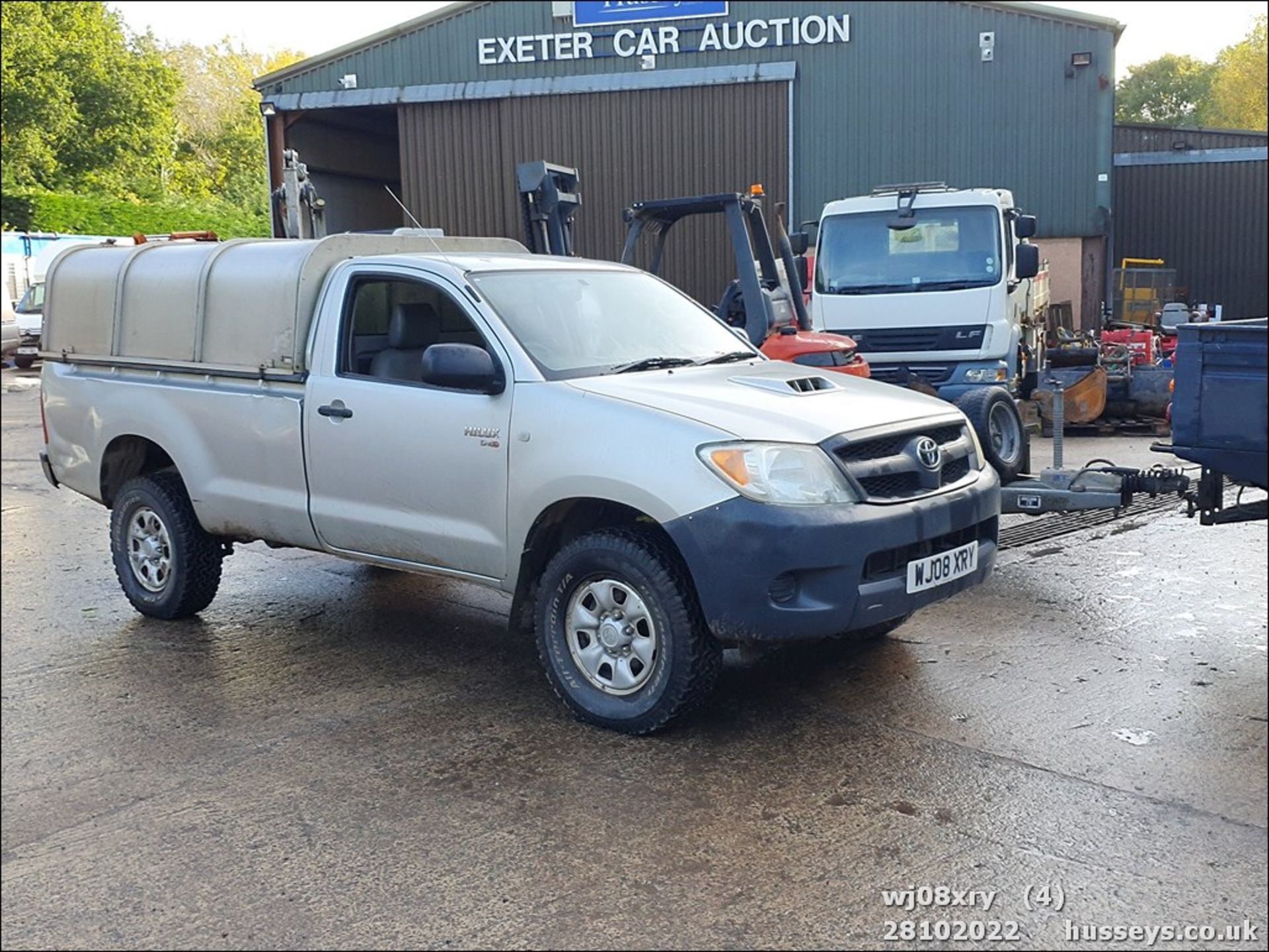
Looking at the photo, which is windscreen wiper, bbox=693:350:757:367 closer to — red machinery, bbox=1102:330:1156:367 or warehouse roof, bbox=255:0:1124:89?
red machinery, bbox=1102:330:1156:367

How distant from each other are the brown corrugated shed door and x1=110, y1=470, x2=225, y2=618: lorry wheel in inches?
635

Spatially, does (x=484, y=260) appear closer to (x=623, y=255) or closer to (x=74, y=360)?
(x=74, y=360)

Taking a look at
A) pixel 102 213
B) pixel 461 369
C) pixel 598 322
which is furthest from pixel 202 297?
pixel 102 213

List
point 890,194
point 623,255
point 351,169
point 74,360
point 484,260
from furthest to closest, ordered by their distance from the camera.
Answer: point 351,169, point 890,194, point 623,255, point 74,360, point 484,260

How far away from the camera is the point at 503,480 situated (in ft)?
17.2

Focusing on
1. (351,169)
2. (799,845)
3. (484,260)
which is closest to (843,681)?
(799,845)

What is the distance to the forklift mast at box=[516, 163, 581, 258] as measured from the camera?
11.0 meters

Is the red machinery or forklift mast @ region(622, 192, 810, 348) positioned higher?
forklift mast @ region(622, 192, 810, 348)

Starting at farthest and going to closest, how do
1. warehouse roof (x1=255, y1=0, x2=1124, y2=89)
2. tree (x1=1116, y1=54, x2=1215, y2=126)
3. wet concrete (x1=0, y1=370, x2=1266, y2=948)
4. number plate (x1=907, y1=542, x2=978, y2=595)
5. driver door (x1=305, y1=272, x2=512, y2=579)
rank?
tree (x1=1116, y1=54, x2=1215, y2=126)
warehouse roof (x1=255, y1=0, x2=1124, y2=89)
driver door (x1=305, y1=272, x2=512, y2=579)
number plate (x1=907, y1=542, x2=978, y2=595)
wet concrete (x1=0, y1=370, x2=1266, y2=948)

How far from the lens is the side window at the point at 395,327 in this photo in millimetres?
6004

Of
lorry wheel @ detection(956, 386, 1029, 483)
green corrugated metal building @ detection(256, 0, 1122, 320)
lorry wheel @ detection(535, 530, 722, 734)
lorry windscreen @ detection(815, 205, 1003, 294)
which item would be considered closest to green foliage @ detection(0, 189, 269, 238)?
green corrugated metal building @ detection(256, 0, 1122, 320)

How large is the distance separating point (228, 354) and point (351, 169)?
21.5 meters

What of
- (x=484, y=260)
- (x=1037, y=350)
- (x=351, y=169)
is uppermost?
(x=351, y=169)

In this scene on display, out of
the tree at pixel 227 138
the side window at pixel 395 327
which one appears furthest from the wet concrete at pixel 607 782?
the tree at pixel 227 138
